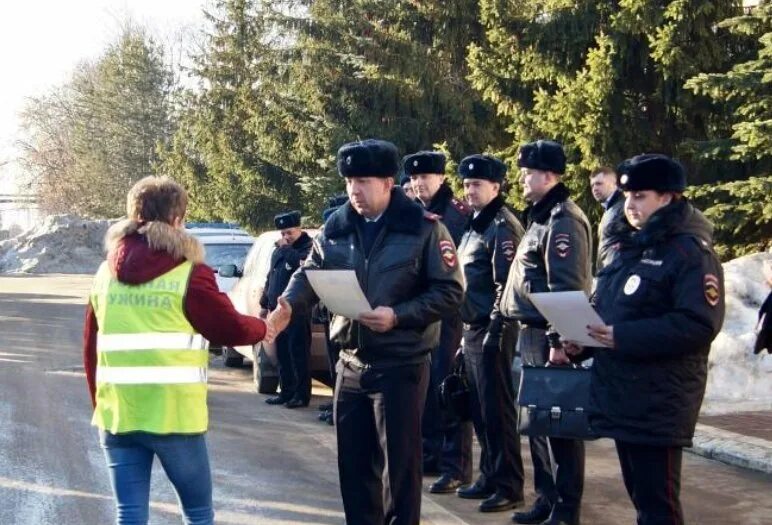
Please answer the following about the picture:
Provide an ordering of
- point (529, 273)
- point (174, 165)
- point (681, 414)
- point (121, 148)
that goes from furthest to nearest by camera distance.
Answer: point (121, 148) → point (174, 165) → point (529, 273) → point (681, 414)

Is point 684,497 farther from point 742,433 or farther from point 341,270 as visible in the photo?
point 341,270

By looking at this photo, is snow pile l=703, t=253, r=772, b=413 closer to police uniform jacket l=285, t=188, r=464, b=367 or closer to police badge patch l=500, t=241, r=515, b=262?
police badge patch l=500, t=241, r=515, b=262

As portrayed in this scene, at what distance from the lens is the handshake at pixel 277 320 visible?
553 centimetres

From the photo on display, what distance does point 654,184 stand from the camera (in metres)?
5.29

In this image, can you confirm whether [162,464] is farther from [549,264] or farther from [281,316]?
[549,264]

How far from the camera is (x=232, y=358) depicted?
53.5 ft

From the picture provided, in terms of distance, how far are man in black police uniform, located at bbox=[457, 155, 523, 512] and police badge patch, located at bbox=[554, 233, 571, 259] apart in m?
0.81

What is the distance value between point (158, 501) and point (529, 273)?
2.90 m

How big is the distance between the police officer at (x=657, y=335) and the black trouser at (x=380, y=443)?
88 centimetres

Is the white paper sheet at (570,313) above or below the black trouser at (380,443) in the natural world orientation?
above

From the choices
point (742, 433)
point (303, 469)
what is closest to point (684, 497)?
point (742, 433)

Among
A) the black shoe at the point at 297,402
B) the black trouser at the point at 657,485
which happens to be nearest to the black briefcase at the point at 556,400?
the black trouser at the point at 657,485

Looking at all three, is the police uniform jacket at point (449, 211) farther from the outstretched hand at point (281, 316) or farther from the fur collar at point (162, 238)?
the fur collar at point (162, 238)

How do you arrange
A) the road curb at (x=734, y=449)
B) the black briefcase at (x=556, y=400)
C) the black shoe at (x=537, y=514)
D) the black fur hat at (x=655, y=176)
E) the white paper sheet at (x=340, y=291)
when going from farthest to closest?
the road curb at (x=734, y=449), the black shoe at (x=537, y=514), the black briefcase at (x=556, y=400), the white paper sheet at (x=340, y=291), the black fur hat at (x=655, y=176)
